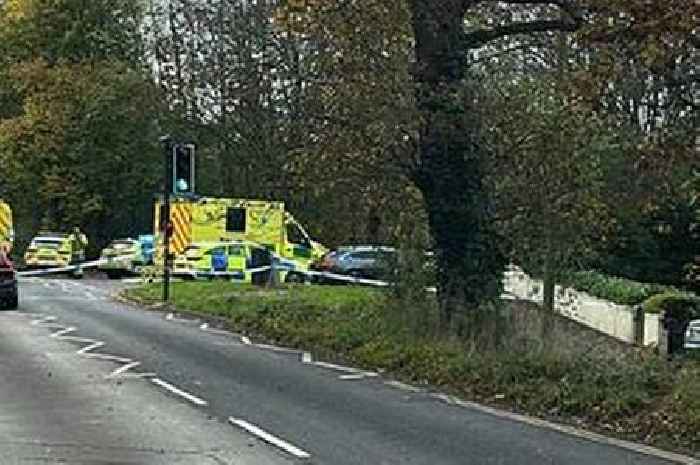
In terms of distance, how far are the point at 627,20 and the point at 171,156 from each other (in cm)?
1852

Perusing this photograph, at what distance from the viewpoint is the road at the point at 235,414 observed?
12.5m

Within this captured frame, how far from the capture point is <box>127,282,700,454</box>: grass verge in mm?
14570

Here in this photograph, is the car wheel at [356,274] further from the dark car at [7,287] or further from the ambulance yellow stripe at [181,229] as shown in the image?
the dark car at [7,287]

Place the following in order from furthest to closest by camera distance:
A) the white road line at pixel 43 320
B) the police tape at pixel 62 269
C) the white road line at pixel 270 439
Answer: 1. the police tape at pixel 62 269
2. the white road line at pixel 43 320
3. the white road line at pixel 270 439

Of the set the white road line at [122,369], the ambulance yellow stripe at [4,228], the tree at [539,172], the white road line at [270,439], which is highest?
the tree at [539,172]

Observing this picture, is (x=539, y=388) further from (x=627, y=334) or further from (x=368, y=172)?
(x=627, y=334)

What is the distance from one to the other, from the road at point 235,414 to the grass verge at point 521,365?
2.31 feet

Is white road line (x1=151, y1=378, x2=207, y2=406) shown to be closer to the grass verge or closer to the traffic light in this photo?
the grass verge

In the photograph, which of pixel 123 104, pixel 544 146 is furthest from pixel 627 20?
Result: pixel 123 104

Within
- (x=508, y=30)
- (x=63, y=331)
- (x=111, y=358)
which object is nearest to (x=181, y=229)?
(x=63, y=331)

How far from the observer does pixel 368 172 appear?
24.0m

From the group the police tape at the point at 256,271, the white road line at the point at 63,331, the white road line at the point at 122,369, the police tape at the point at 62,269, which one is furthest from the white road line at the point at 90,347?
the police tape at the point at 62,269

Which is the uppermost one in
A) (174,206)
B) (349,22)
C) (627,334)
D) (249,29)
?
(249,29)

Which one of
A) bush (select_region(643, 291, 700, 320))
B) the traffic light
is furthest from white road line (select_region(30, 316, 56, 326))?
bush (select_region(643, 291, 700, 320))
